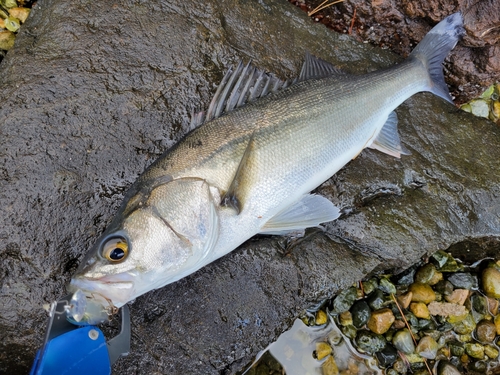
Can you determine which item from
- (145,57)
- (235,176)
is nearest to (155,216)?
(235,176)

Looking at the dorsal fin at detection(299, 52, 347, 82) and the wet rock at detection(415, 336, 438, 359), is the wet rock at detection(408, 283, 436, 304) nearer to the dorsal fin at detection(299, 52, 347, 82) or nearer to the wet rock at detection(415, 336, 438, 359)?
the wet rock at detection(415, 336, 438, 359)

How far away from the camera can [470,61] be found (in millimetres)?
4020

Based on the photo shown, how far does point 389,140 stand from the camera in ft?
11.3

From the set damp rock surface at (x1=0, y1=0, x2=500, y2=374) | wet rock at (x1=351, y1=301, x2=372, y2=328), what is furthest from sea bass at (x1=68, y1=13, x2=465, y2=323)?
wet rock at (x1=351, y1=301, x2=372, y2=328)

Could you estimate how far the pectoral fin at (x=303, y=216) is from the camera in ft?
9.48

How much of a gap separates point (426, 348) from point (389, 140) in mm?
2118

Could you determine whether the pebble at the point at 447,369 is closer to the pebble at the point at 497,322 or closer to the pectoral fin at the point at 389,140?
the pebble at the point at 497,322

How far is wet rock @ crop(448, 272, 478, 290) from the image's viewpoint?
13.1 ft

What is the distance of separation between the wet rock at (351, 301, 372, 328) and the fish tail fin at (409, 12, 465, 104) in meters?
2.17

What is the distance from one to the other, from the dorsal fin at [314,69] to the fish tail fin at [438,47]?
934 mm

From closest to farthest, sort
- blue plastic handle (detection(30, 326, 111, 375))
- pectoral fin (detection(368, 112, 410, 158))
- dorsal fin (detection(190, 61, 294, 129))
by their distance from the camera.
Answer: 1. blue plastic handle (detection(30, 326, 111, 375))
2. dorsal fin (detection(190, 61, 294, 129))
3. pectoral fin (detection(368, 112, 410, 158))

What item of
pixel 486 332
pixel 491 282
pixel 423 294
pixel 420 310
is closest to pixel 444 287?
pixel 423 294

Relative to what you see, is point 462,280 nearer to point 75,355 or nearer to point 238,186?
point 238,186

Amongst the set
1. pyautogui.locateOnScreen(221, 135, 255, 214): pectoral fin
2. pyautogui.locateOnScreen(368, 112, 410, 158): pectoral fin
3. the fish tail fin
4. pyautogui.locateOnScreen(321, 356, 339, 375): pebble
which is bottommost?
pyautogui.locateOnScreen(321, 356, 339, 375): pebble
